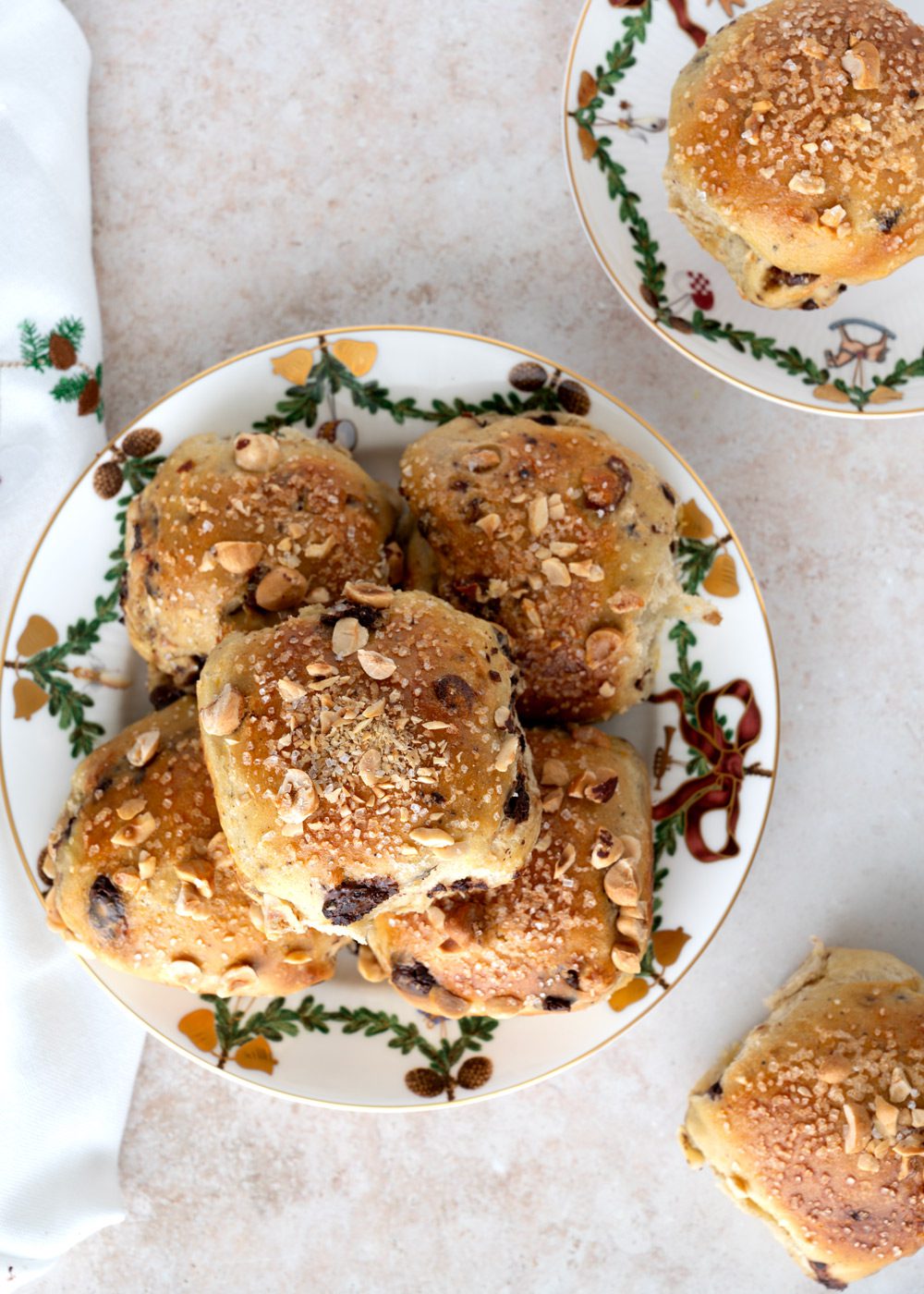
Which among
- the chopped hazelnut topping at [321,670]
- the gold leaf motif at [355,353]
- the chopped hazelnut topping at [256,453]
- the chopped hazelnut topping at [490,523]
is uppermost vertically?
the gold leaf motif at [355,353]

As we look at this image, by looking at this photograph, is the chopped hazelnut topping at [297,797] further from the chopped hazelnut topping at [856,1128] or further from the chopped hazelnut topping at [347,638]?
the chopped hazelnut topping at [856,1128]

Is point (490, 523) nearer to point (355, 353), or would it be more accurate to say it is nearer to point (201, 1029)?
point (355, 353)

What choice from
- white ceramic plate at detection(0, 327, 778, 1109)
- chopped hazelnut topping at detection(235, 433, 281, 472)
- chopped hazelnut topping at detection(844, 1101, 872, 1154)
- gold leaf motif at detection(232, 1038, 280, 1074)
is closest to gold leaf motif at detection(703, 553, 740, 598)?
white ceramic plate at detection(0, 327, 778, 1109)

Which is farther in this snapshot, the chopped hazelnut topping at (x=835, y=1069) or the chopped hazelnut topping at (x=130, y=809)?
the chopped hazelnut topping at (x=835, y=1069)

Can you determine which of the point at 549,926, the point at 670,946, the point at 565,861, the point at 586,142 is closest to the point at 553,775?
the point at 565,861

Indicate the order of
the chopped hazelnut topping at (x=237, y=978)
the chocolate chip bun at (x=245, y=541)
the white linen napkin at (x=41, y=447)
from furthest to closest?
1. the white linen napkin at (x=41, y=447)
2. the chopped hazelnut topping at (x=237, y=978)
3. the chocolate chip bun at (x=245, y=541)

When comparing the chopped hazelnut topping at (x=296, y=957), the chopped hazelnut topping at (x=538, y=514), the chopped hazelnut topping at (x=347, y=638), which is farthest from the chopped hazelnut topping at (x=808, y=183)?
the chopped hazelnut topping at (x=296, y=957)
